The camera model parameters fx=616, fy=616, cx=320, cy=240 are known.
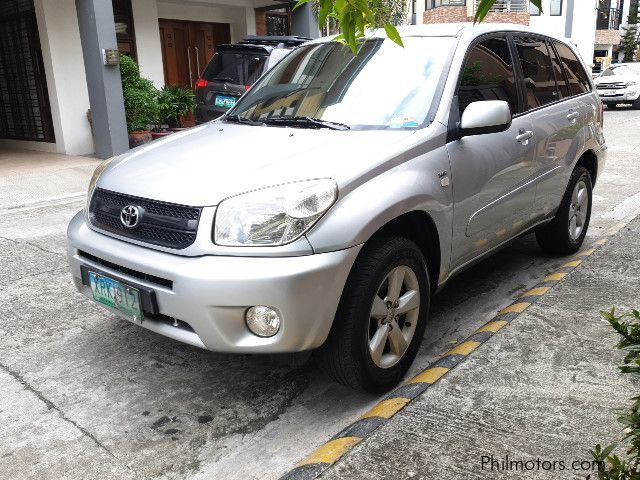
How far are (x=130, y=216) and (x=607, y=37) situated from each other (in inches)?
1772

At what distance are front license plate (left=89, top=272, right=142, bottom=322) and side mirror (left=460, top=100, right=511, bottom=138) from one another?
1.87 metres

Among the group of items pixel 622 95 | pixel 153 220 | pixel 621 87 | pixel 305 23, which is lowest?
pixel 622 95

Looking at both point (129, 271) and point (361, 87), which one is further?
point (361, 87)

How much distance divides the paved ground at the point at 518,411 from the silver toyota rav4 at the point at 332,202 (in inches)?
13.3

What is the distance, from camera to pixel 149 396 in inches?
121

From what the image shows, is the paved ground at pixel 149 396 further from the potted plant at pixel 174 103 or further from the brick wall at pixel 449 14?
the brick wall at pixel 449 14

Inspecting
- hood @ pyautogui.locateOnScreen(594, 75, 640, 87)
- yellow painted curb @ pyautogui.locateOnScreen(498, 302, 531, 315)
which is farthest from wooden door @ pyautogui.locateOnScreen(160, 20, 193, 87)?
hood @ pyautogui.locateOnScreen(594, 75, 640, 87)

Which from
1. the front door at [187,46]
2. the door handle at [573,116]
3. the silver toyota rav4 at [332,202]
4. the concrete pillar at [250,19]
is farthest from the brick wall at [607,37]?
the silver toyota rav4 at [332,202]

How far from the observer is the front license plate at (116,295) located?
2.74 metres

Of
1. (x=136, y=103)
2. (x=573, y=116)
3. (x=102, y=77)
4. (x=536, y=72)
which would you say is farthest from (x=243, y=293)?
(x=136, y=103)

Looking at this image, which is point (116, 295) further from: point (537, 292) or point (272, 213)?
point (537, 292)

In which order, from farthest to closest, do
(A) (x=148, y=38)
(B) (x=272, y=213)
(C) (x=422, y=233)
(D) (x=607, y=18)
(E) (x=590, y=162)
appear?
1. (D) (x=607, y=18)
2. (A) (x=148, y=38)
3. (E) (x=590, y=162)
4. (C) (x=422, y=233)
5. (B) (x=272, y=213)

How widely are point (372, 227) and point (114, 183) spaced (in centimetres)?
129

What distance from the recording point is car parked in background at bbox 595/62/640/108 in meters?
20.0
